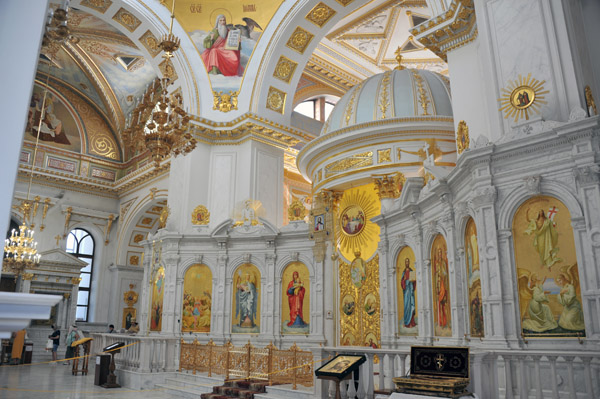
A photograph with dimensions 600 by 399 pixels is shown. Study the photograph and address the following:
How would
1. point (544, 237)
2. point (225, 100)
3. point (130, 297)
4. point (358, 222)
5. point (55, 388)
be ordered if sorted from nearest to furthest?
point (544, 237), point (55, 388), point (358, 222), point (225, 100), point (130, 297)

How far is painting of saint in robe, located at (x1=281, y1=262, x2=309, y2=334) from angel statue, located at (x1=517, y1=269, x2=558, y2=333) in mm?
7780

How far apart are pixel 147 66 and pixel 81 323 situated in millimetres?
11180

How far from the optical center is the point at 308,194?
21.3 meters

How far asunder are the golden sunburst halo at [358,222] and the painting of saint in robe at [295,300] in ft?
5.13

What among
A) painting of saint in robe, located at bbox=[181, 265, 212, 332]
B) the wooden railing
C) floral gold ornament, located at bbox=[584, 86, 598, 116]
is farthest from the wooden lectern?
floral gold ornament, located at bbox=[584, 86, 598, 116]

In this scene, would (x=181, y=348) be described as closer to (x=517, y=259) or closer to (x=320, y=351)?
(x=320, y=351)

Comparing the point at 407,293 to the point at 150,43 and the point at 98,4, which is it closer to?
the point at 150,43

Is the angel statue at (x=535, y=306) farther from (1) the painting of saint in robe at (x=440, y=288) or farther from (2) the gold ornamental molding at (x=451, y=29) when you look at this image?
(2) the gold ornamental molding at (x=451, y=29)

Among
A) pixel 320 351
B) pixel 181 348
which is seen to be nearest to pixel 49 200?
pixel 181 348

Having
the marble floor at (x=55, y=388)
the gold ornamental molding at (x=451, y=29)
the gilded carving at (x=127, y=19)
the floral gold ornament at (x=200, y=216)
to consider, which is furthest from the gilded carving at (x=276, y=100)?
the marble floor at (x=55, y=388)

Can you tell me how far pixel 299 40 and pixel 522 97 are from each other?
1062 cm

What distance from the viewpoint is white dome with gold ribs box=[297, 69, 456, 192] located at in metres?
12.4

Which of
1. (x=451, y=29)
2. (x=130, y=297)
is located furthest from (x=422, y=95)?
(x=130, y=297)

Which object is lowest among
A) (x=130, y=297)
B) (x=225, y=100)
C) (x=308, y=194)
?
(x=130, y=297)
